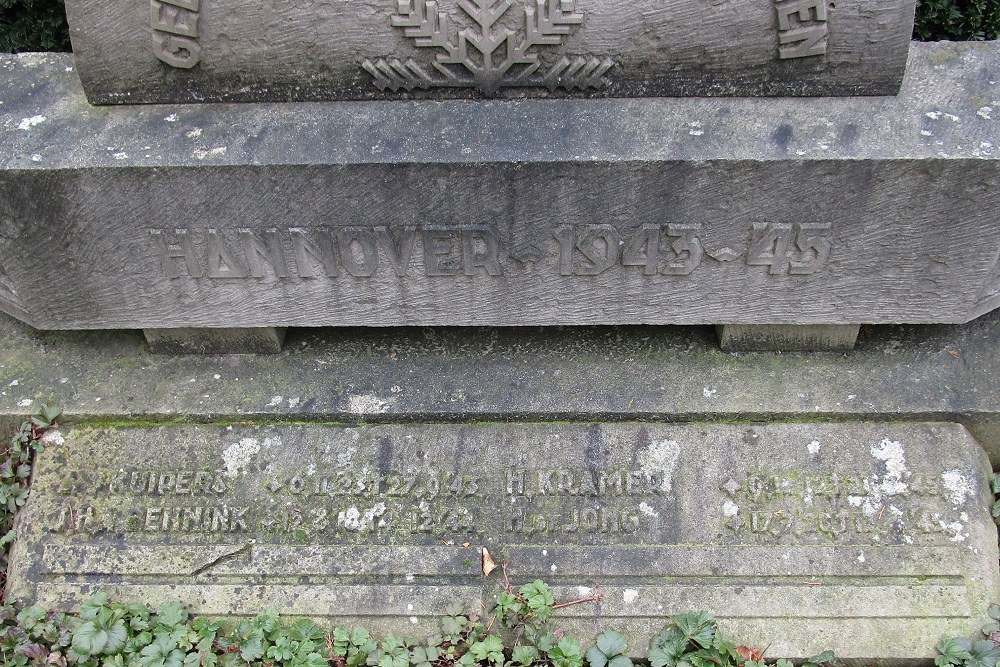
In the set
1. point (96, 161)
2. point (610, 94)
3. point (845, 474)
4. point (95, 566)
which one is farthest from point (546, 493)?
point (96, 161)

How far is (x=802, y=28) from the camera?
227cm

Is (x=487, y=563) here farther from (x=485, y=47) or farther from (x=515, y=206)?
(x=485, y=47)

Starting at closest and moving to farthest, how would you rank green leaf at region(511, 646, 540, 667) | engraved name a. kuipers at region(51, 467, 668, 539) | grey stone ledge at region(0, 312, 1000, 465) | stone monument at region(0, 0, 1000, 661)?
stone monument at region(0, 0, 1000, 661), green leaf at region(511, 646, 540, 667), engraved name a. kuipers at region(51, 467, 668, 539), grey stone ledge at region(0, 312, 1000, 465)

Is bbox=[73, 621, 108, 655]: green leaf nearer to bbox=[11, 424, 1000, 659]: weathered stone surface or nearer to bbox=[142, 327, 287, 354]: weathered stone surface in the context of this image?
bbox=[11, 424, 1000, 659]: weathered stone surface

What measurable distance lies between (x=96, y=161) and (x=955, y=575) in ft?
9.04

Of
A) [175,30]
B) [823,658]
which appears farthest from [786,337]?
[175,30]

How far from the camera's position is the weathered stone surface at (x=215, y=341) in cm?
287

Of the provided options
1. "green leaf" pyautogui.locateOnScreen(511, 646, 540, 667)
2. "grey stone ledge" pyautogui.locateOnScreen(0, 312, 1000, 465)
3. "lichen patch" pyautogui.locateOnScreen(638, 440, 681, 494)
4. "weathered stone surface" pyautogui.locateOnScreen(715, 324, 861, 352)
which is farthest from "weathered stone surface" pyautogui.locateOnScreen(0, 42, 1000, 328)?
"green leaf" pyautogui.locateOnScreen(511, 646, 540, 667)

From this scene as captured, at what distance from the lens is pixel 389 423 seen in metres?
2.83

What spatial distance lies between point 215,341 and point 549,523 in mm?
1276

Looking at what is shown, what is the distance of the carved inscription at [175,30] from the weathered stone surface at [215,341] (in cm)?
90

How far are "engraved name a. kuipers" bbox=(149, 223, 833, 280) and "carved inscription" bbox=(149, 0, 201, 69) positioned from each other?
1.60 ft

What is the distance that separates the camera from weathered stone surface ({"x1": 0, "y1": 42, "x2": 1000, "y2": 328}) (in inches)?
92.8

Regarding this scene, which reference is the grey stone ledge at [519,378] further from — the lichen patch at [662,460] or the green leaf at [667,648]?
the green leaf at [667,648]
